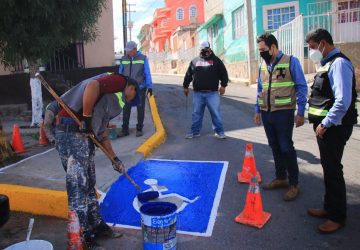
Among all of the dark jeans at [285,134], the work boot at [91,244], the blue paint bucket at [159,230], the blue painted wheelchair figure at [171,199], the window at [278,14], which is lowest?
the work boot at [91,244]

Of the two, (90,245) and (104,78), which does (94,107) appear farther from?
(90,245)

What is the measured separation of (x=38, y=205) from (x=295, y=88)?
3.47 meters

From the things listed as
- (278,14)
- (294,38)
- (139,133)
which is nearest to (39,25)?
(139,133)

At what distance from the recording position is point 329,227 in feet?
13.0

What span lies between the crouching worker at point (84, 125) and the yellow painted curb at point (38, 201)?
3.06 feet

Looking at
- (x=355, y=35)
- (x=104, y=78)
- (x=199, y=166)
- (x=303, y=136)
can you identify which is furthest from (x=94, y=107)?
(x=355, y=35)

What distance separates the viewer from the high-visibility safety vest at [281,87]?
4.80 m

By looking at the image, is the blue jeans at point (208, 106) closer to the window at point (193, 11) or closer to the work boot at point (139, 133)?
the work boot at point (139, 133)

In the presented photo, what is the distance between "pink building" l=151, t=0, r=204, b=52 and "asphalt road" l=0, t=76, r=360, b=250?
37121mm

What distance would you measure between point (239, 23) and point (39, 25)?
55.5 ft

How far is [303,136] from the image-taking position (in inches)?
330

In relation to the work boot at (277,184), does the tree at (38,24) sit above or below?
above

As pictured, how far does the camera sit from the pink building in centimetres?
5283

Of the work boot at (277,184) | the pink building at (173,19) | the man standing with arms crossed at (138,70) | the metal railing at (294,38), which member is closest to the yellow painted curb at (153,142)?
the man standing with arms crossed at (138,70)
